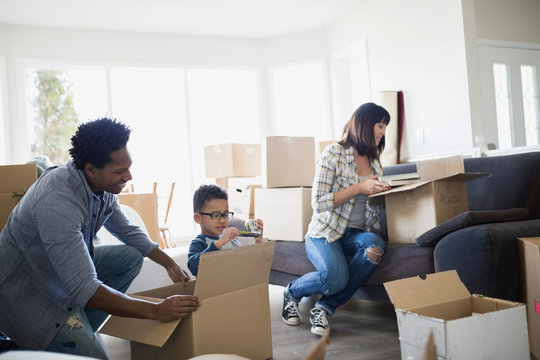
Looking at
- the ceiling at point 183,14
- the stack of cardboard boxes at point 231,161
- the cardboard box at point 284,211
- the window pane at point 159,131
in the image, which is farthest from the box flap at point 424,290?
the window pane at point 159,131

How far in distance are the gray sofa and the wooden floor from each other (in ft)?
0.54

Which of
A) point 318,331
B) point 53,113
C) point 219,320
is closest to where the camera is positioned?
point 219,320

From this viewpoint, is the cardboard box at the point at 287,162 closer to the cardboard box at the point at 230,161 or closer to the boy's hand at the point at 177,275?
the boy's hand at the point at 177,275

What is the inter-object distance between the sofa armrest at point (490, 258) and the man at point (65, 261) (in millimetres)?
1078

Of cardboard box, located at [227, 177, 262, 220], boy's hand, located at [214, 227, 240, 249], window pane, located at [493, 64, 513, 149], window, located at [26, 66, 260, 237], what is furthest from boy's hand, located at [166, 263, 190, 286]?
window, located at [26, 66, 260, 237]

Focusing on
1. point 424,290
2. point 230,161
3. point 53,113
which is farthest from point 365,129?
point 53,113

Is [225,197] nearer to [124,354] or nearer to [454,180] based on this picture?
[124,354]

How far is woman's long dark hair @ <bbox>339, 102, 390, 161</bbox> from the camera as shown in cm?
248

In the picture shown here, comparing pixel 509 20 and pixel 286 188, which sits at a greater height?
pixel 509 20

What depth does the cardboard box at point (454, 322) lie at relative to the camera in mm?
1264

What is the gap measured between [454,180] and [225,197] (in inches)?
40.7

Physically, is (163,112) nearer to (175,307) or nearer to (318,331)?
(318,331)

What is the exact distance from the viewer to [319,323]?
2248 millimetres

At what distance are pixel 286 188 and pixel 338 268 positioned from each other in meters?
0.81
